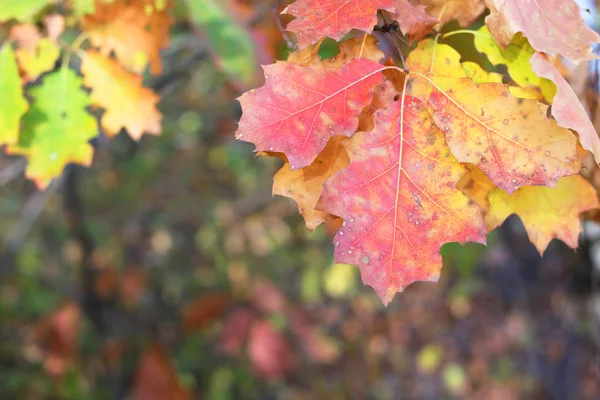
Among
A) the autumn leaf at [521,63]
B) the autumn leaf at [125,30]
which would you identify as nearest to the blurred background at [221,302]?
the autumn leaf at [125,30]

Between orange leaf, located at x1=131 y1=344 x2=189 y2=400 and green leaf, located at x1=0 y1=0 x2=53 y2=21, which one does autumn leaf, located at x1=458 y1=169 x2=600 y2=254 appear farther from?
orange leaf, located at x1=131 y1=344 x2=189 y2=400

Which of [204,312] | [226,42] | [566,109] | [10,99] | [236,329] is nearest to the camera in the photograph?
[566,109]

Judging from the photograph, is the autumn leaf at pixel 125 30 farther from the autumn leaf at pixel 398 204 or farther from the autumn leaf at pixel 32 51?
the autumn leaf at pixel 398 204

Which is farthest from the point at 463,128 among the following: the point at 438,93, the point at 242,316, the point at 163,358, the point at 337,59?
the point at 163,358

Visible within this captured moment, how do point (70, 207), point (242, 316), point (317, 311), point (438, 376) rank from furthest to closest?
point (317, 311), point (438, 376), point (242, 316), point (70, 207)

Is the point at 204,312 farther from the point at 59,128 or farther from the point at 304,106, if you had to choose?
the point at 304,106

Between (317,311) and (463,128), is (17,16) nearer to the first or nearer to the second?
(463,128)

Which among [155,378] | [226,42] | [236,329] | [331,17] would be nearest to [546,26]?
[331,17]
